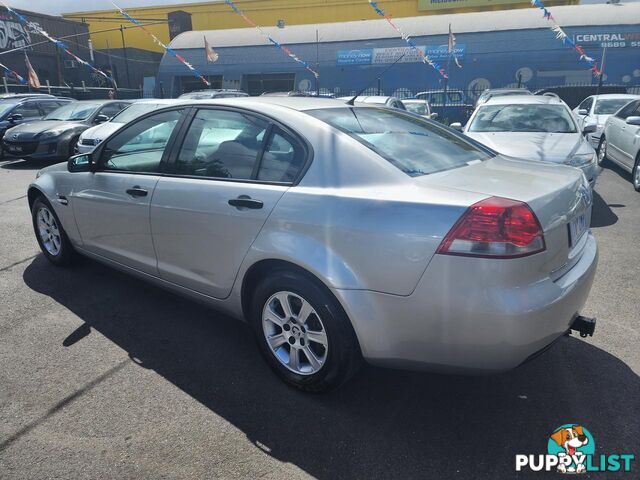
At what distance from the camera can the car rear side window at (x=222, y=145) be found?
9.52 feet

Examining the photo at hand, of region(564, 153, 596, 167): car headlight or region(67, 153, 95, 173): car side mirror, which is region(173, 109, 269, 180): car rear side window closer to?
region(67, 153, 95, 173): car side mirror

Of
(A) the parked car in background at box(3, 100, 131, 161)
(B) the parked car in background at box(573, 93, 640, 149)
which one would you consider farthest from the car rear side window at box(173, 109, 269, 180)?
(B) the parked car in background at box(573, 93, 640, 149)

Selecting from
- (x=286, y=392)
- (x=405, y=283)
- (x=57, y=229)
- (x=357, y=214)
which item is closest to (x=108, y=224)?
(x=57, y=229)

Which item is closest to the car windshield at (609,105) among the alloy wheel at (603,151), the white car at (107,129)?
the alloy wheel at (603,151)

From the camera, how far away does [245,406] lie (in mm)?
2684

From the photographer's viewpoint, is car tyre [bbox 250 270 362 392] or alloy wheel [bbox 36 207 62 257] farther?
alloy wheel [bbox 36 207 62 257]

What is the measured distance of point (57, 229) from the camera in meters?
4.48

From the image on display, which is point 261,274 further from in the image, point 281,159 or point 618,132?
point 618,132

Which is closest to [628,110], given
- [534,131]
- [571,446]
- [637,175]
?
[637,175]

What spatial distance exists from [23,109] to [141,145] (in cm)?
1192

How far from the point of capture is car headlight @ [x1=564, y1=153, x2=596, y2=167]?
614 centimetres

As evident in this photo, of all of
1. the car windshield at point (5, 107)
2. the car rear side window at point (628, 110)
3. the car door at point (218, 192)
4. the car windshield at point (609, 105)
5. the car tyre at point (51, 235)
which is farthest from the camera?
the car windshield at point (5, 107)

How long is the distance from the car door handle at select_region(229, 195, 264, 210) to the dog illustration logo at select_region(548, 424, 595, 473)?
191cm

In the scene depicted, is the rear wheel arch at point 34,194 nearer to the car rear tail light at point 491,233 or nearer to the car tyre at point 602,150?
the car rear tail light at point 491,233
